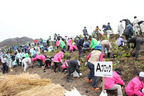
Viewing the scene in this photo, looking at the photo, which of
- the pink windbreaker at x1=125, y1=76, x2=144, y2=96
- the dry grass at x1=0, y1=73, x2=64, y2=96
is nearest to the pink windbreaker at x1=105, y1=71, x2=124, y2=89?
the pink windbreaker at x1=125, y1=76, x2=144, y2=96

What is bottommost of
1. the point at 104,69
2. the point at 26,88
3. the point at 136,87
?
the point at 136,87

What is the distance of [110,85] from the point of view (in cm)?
365

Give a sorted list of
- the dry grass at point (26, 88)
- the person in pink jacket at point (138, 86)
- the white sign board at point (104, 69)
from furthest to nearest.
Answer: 1. the person in pink jacket at point (138, 86)
2. the white sign board at point (104, 69)
3. the dry grass at point (26, 88)

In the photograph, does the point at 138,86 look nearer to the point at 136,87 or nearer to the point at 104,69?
the point at 136,87

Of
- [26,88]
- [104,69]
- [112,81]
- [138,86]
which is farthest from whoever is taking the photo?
[112,81]

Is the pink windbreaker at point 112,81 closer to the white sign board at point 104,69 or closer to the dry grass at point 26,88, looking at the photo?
the white sign board at point 104,69

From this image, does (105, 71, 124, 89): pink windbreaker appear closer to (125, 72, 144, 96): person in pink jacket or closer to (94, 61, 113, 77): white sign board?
(125, 72, 144, 96): person in pink jacket

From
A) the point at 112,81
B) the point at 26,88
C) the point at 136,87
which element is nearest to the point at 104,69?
the point at 112,81

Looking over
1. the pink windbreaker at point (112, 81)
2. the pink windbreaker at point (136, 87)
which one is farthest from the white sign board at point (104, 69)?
the pink windbreaker at point (136, 87)

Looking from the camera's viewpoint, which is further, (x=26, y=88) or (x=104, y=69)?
(x=104, y=69)

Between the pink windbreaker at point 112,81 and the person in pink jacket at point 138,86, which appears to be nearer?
the person in pink jacket at point 138,86

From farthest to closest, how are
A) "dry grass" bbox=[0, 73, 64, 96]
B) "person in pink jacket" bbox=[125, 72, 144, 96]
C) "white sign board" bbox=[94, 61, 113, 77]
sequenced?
"person in pink jacket" bbox=[125, 72, 144, 96] < "white sign board" bbox=[94, 61, 113, 77] < "dry grass" bbox=[0, 73, 64, 96]

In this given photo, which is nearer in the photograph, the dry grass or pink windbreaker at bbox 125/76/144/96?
the dry grass

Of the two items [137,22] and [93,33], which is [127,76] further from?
[93,33]
